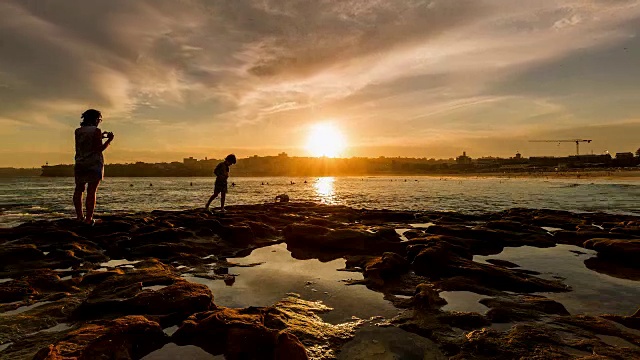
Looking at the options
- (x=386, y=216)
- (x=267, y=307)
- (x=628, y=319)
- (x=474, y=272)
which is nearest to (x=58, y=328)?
(x=267, y=307)

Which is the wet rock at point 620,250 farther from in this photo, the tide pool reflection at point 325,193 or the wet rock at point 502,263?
the tide pool reflection at point 325,193

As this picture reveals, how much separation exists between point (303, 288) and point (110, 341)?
354 cm

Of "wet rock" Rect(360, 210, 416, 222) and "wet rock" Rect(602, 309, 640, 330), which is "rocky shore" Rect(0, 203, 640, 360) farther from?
"wet rock" Rect(360, 210, 416, 222)

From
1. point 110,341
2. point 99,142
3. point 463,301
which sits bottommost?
point 463,301

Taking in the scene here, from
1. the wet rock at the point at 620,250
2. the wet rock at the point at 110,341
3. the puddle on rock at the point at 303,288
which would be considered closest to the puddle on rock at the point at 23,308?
the wet rock at the point at 110,341

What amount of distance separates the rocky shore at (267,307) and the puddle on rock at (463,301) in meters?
0.13

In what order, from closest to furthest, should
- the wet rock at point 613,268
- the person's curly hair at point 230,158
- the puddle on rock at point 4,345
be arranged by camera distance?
the puddle on rock at point 4,345 → the wet rock at point 613,268 → the person's curly hair at point 230,158

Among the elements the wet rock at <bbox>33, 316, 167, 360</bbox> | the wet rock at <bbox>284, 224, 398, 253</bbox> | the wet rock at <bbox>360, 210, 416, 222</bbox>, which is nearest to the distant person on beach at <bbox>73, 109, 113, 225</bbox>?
the wet rock at <bbox>284, 224, 398, 253</bbox>

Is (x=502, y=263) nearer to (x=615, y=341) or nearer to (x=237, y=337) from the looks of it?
(x=615, y=341)

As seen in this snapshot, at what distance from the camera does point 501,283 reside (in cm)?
699

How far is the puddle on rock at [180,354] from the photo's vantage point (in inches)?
152

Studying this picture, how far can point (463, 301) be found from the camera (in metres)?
6.02

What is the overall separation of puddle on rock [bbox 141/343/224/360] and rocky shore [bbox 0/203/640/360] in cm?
10

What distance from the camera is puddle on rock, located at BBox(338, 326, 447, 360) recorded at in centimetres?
406
